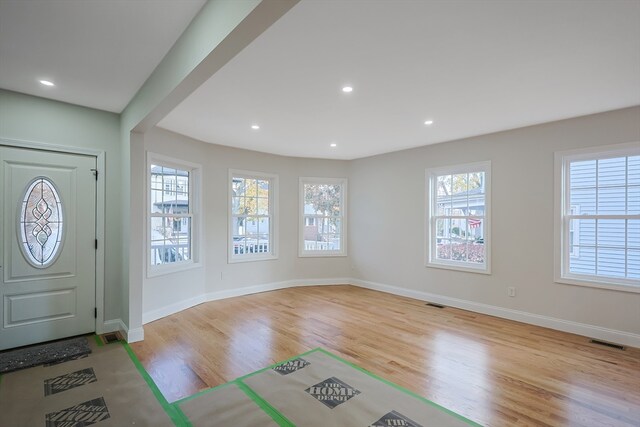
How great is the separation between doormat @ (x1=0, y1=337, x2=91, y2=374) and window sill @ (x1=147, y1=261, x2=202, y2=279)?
1.03 m

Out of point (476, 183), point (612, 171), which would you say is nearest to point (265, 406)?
point (476, 183)

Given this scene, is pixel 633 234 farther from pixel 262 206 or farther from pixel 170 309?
pixel 170 309

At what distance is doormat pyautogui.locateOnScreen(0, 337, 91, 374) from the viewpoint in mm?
2893

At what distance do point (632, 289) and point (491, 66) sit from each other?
3128 mm

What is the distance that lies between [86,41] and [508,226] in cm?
517

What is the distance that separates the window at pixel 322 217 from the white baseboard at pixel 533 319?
1500mm

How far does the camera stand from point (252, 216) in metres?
5.76

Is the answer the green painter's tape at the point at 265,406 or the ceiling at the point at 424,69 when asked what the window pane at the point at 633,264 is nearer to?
the ceiling at the point at 424,69

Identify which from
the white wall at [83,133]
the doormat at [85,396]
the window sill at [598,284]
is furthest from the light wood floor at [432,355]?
the white wall at [83,133]

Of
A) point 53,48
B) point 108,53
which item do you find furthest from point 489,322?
point 53,48

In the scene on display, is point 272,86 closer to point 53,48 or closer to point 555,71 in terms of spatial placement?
point 53,48

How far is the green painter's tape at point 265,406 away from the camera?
84.0 inches

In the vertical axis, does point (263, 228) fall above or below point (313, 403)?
above

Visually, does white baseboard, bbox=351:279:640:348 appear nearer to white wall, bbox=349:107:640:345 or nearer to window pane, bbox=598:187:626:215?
white wall, bbox=349:107:640:345
